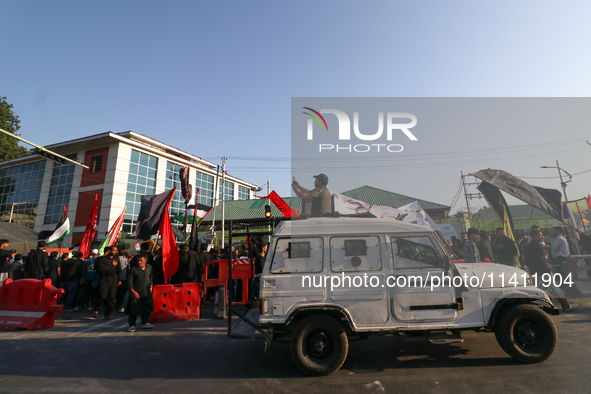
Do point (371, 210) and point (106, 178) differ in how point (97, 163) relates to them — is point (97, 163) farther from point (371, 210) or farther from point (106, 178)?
point (371, 210)

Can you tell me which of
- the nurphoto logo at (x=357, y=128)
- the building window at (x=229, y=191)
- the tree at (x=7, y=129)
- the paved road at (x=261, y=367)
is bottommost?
the paved road at (x=261, y=367)

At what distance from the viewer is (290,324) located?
484 centimetres

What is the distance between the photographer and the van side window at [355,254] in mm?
4781

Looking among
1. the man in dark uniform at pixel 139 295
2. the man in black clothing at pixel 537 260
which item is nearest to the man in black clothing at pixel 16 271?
the man in dark uniform at pixel 139 295

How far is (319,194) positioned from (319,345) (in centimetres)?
418

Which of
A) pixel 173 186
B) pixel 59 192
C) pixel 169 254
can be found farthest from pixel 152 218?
pixel 59 192

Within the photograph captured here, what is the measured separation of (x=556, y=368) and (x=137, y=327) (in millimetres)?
8585

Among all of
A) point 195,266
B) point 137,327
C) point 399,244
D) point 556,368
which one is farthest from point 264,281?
point 195,266

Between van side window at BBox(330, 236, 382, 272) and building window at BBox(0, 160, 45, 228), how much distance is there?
144 feet

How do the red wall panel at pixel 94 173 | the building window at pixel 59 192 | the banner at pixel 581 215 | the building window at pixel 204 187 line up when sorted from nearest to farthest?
the banner at pixel 581 215, the red wall panel at pixel 94 173, the building window at pixel 59 192, the building window at pixel 204 187

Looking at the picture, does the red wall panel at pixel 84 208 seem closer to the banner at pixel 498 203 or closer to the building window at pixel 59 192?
the building window at pixel 59 192

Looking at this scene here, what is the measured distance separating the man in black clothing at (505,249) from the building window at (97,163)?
36.0 meters

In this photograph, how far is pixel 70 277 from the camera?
394 inches

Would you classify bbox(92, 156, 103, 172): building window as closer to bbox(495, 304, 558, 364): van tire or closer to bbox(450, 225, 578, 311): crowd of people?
bbox(450, 225, 578, 311): crowd of people
